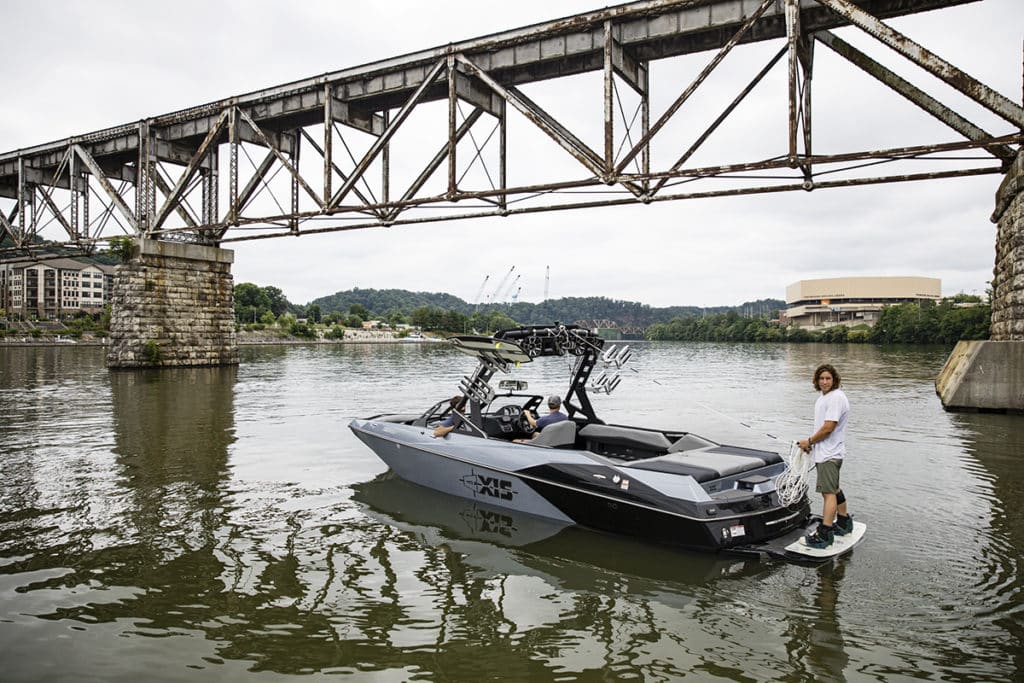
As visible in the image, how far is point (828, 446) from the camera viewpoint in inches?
275

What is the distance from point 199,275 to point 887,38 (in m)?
30.9

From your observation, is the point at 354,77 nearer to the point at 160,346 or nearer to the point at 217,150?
the point at 217,150

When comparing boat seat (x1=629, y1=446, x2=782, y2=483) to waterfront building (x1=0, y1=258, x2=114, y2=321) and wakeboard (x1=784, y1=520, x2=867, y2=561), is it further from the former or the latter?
waterfront building (x1=0, y1=258, x2=114, y2=321)

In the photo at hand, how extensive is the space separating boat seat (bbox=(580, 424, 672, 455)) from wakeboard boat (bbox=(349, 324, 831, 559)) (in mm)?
15

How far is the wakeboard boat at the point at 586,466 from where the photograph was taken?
A: 702 centimetres

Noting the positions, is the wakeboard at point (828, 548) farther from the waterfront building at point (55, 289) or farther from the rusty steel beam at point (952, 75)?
the waterfront building at point (55, 289)

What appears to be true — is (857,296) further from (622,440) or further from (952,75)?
(622,440)

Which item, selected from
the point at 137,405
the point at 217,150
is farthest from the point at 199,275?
the point at 137,405

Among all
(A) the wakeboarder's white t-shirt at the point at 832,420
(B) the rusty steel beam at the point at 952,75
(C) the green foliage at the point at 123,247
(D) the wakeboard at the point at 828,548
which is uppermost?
(B) the rusty steel beam at the point at 952,75

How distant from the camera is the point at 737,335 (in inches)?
4983

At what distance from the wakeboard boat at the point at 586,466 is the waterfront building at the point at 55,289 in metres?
134

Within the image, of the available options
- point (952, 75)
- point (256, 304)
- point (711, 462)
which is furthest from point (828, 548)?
point (256, 304)

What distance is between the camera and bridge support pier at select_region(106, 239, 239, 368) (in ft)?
105

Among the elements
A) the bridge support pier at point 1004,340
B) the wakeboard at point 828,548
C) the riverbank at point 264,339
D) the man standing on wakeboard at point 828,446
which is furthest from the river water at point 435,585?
the riverbank at point 264,339
